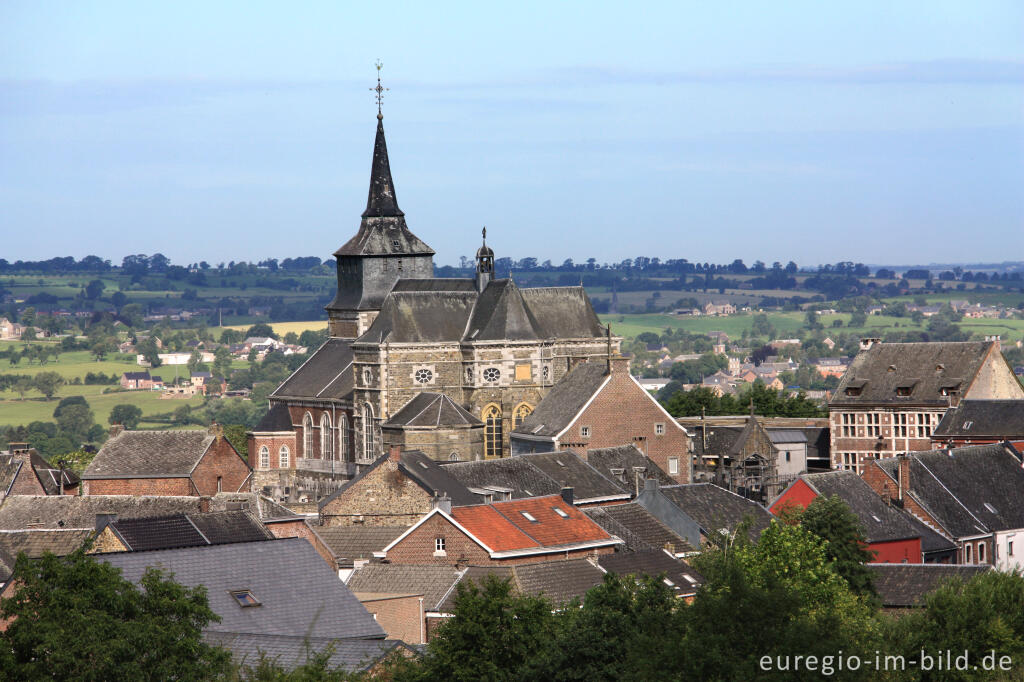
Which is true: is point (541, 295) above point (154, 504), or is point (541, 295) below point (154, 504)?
above

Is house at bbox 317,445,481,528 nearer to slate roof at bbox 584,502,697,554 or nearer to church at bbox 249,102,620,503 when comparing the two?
slate roof at bbox 584,502,697,554

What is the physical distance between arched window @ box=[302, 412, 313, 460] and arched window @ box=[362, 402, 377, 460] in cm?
817

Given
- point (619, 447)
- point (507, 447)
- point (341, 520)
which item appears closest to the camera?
point (341, 520)

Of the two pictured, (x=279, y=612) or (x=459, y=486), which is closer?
(x=279, y=612)

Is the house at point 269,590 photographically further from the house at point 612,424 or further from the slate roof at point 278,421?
the slate roof at point 278,421

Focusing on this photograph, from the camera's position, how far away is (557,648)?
1729 inches

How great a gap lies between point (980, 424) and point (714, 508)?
24.9 metres

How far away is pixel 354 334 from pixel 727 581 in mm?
63783

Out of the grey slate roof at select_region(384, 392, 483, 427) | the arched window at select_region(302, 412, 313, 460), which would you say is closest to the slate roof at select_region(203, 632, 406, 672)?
the grey slate roof at select_region(384, 392, 483, 427)

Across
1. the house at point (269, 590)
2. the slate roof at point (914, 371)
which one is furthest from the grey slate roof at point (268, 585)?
the slate roof at point (914, 371)

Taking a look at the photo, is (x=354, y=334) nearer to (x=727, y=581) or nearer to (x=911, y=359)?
(x=911, y=359)

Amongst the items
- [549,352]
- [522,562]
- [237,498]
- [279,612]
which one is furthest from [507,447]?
[279,612]

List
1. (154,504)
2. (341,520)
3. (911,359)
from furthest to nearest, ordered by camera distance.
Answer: (911,359) < (154,504) < (341,520)

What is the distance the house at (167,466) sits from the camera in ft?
297
